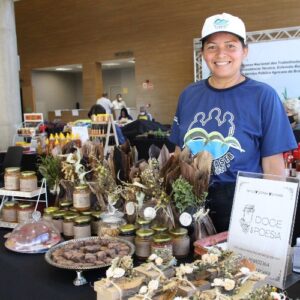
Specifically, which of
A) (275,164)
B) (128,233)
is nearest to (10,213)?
(128,233)

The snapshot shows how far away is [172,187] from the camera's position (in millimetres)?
1352

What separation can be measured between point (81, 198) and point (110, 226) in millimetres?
196

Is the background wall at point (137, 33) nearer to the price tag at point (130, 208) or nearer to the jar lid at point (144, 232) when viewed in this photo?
the price tag at point (130, 208)

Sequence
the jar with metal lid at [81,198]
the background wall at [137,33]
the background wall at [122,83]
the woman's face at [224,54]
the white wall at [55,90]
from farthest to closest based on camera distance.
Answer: the background wall at [122,83] < the white wall at [55,90] < the background wall at [137,33] < the jar with metal lid at [81,198] < the woman's face at [224,54]

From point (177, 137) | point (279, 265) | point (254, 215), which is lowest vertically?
point (279, 265)

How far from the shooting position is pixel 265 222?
1.14m

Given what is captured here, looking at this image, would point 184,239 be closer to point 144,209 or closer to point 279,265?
point 144,209

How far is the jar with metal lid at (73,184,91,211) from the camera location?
1604 millimetres

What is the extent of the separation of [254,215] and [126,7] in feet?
37.0

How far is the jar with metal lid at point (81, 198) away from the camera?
160 centimetres

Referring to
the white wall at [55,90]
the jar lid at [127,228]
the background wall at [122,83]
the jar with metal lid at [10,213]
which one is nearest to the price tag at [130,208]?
the jar lid at [127,228]

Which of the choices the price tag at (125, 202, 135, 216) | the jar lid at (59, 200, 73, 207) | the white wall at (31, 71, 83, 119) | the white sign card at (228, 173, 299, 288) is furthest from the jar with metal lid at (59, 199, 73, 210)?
the white wall at (31, 71, 83, 119)

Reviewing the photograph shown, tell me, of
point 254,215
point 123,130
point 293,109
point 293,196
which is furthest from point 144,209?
point 123,130

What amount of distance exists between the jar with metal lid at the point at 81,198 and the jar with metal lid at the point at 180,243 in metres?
0.44
